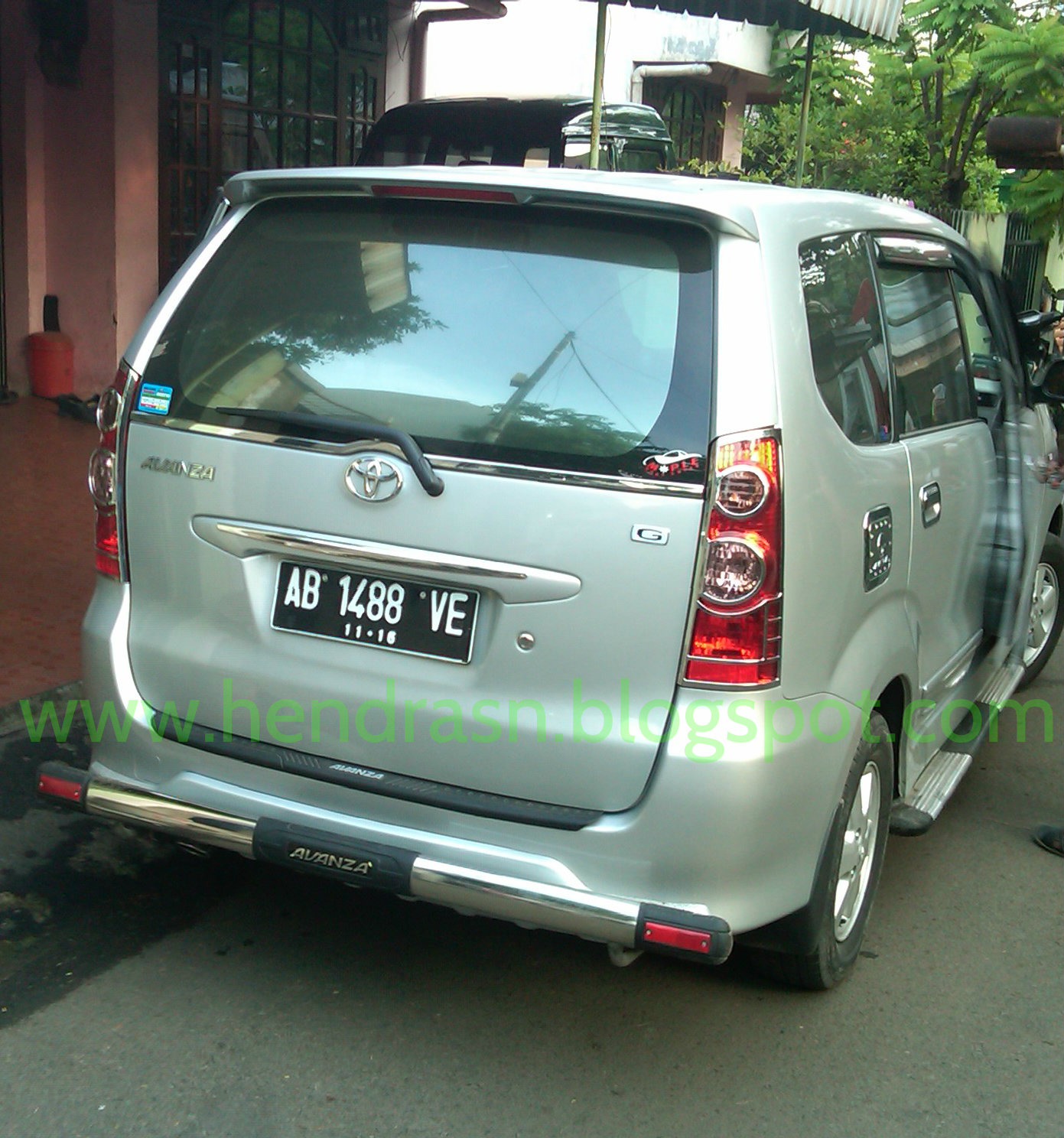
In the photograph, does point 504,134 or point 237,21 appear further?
point 237,21

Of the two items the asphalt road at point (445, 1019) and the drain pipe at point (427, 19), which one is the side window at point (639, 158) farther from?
the asphalt road at point (445, 1019)

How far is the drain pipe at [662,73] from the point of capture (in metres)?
17.3

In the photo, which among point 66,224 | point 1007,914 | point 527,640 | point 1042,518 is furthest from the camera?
point 66,224

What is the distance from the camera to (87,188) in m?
10.3

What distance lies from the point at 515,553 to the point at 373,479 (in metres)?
0.35

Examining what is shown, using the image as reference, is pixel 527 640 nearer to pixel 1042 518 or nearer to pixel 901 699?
pixel 901 699

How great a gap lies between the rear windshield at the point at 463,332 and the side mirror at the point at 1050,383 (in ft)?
8.01

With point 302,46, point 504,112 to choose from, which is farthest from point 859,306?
point 302,46

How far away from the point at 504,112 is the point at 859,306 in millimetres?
7823

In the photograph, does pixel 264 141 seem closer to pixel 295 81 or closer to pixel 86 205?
pixel 295 81

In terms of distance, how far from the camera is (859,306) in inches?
135

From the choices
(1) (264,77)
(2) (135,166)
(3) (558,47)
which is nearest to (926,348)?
(2) (135,166)

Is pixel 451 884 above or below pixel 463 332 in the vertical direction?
below

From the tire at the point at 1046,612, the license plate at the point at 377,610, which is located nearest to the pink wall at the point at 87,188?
the tire at the point at 1046,612
